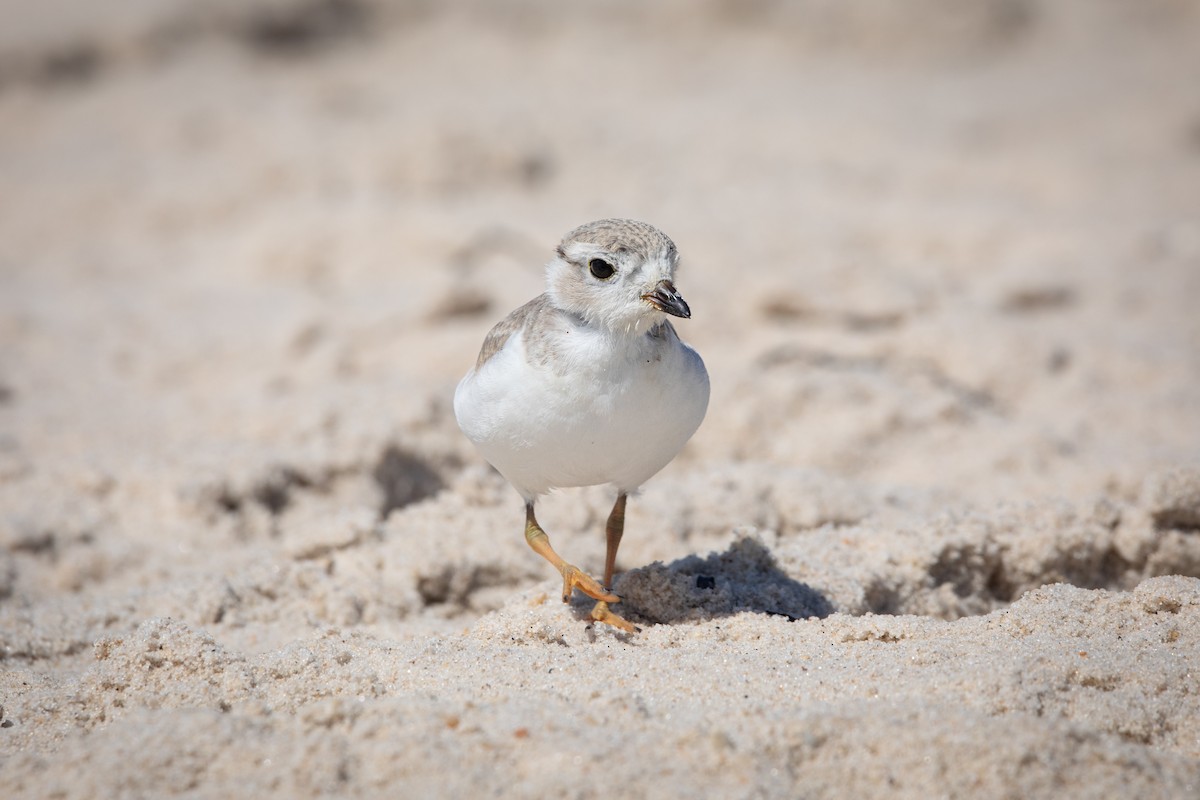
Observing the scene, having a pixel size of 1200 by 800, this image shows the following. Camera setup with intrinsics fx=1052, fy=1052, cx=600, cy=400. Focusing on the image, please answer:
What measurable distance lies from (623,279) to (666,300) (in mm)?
161

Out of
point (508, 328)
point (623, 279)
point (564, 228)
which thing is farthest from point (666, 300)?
point (564, 228)

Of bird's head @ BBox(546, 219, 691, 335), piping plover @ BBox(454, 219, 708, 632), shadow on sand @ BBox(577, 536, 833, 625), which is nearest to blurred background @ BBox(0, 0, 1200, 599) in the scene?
shadow on sand @ BBox(577, 536, 833, 625)

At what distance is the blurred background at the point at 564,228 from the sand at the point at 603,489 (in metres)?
0.04

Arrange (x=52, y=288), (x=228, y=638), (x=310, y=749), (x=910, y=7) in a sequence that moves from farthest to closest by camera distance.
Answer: (x=910, y=7) < (x=52, y=288) < (x=228, y=638) < (x=310, y=749)

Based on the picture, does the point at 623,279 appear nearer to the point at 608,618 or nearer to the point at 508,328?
the point at 508,328

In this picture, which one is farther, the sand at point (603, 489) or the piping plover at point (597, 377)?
the piping plover at point (597, 377)

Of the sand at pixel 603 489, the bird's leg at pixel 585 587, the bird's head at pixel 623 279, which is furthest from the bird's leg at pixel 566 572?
the bird's head at pixel 623 279

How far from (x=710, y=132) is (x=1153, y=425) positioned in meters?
6.06

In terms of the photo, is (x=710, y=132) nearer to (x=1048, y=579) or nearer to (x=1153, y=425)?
(x=1153, y=425)

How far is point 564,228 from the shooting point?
26.7 ft

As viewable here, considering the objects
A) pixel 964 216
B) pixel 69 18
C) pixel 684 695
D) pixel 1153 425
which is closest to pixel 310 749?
pixel 684 695

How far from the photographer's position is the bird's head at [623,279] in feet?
10.6

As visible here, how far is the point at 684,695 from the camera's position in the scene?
9.23ft

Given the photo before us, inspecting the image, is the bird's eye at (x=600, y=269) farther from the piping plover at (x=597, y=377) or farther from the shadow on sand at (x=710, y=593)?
the shadow on sand at (x=710, y=593)
